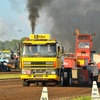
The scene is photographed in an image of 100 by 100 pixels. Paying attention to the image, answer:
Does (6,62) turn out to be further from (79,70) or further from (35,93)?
(35,93)

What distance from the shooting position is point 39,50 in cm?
1797

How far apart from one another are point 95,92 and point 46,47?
9105 mm

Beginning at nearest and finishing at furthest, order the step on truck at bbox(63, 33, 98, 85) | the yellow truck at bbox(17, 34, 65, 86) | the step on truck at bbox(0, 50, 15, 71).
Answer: the yellow truck at bbox(17, 34, 65, 86) < the step on truck at bbox(63, 33, 98, 85) < the step on truck at bbox(0, 50, 15, 71)

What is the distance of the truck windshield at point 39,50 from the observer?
703 inches

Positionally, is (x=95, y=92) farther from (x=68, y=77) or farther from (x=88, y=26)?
(x=88, y=26)

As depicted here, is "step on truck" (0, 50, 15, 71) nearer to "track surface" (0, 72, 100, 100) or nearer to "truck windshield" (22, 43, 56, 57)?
"truck windshield" (22, 43, 56, 57)

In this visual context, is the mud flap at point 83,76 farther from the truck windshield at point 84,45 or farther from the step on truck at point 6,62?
the step on truck at point 6,62

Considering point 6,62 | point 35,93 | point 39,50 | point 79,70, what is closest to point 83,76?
point 79,70

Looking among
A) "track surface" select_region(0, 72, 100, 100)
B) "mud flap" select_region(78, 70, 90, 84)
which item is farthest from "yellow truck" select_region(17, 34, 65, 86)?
"mud flap" select_region(78, 70, 90, 84)

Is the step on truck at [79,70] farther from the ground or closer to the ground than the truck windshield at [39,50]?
closer to the ground

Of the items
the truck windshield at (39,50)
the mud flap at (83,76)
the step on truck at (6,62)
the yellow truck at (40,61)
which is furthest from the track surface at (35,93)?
the step on truck at (6,62)

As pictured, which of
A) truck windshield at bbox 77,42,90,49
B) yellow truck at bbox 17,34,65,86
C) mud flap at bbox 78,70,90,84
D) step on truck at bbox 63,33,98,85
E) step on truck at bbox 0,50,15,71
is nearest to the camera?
yellow truck at bbox 17,34,65,86

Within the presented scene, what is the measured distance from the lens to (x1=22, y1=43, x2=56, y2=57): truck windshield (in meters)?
17.9

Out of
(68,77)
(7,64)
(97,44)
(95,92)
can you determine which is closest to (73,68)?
(68,77)
